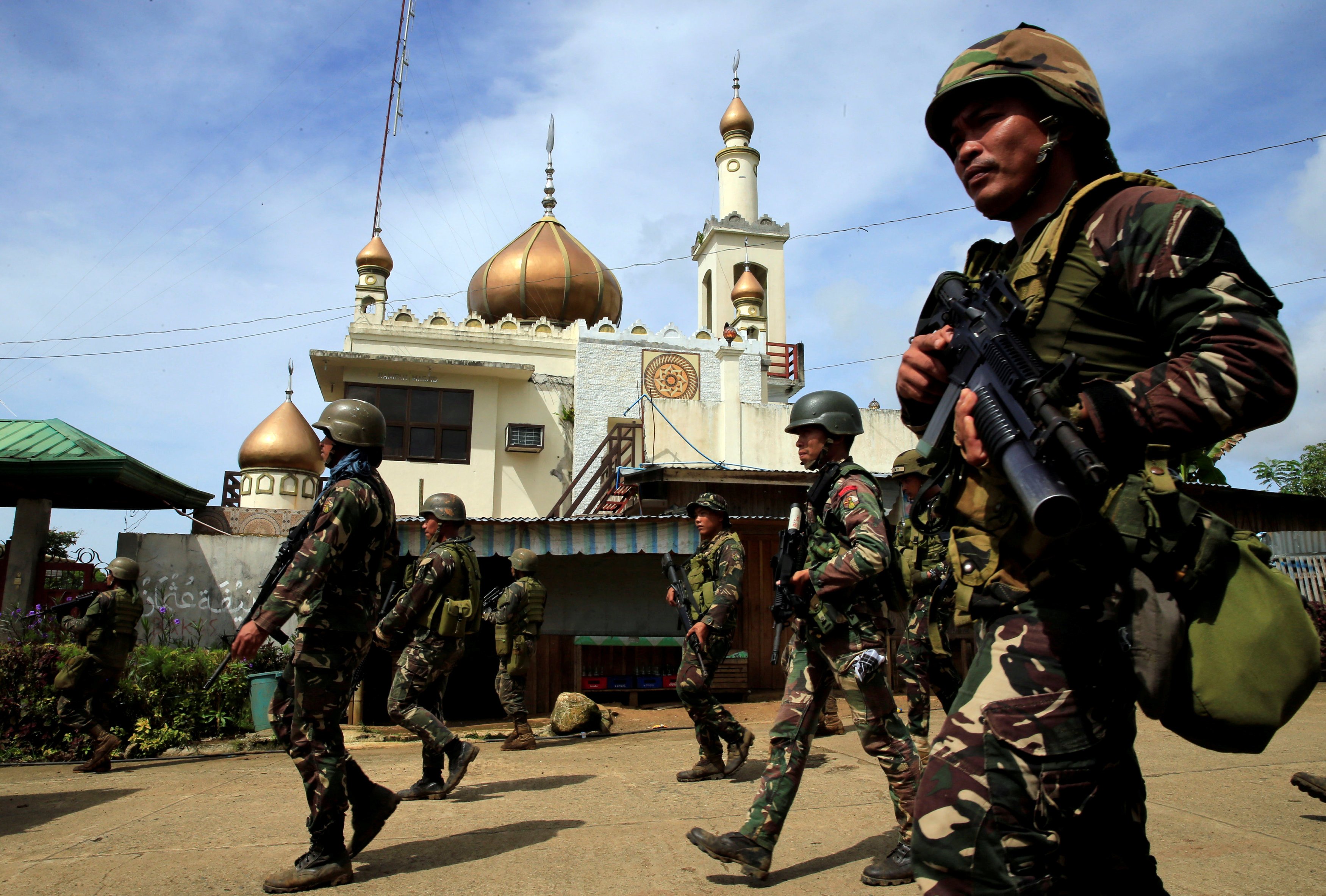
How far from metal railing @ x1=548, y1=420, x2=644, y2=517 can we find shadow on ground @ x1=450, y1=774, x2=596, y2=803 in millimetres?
10369

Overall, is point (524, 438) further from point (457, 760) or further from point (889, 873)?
point (889, 873)

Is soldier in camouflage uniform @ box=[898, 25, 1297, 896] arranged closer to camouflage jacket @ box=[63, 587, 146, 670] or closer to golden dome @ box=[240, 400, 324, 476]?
camouflage jacket @ box=[63, 587, 146, 670]

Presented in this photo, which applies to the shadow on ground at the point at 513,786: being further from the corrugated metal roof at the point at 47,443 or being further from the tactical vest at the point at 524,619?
the corrugated metal roof at the point at 47,443

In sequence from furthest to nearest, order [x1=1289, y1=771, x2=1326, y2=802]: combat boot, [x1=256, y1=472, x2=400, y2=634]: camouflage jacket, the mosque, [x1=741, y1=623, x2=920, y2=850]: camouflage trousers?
the mosque
[x1=1289, y1=771, x2=1326, y2=802]: combat boot
[x1=256, y1=472, x2=400, y2=634]: camouflage jacket
[x1=741, y1=623, x2=920, y2=850]: camouflage trousers

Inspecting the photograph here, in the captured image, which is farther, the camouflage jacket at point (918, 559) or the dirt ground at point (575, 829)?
the camouflage jacket at point (918, 559)

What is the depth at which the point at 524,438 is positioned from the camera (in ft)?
68.5

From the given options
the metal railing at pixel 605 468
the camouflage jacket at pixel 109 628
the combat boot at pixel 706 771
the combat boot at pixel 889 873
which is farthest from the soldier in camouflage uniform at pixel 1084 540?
the metal railing at pixel 605 468

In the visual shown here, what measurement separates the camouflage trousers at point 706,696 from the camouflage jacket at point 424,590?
1823 millimetres

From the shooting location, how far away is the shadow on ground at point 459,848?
4.04 m

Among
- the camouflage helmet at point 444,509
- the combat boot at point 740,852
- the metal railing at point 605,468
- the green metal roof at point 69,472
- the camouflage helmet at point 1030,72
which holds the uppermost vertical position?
the metal railing at point 605,468

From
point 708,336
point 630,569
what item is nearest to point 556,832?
point 630,569

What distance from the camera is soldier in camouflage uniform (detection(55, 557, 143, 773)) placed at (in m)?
8.26

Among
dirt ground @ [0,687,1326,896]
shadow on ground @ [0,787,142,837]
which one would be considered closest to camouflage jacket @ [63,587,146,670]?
dirt ground @ [0,687,1326,896]

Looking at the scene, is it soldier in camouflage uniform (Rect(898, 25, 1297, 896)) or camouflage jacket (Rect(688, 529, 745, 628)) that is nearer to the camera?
soldier in camouflage uniform (Rect(898, 25, 1297, 896))
